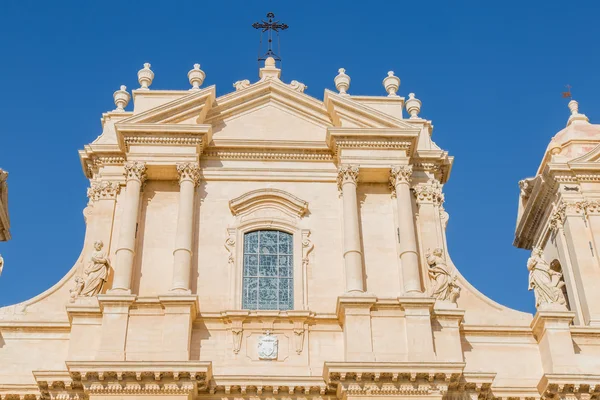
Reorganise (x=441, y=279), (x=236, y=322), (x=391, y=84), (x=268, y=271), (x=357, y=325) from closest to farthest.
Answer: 1. (x=357, y=325)
2. (x=236, y=322)
3. (x=441, y=279)
4. (x=268, y=271)
5. (x=391, y=84)

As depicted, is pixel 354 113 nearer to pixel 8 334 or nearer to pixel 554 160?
pixel 554 160

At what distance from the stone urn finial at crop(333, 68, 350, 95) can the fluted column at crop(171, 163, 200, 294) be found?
4.60 m

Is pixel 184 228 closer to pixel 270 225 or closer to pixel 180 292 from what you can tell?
pixel 180 292

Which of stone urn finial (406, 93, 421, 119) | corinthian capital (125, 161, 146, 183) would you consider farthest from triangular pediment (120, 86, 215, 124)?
stone urn finial (406, 93, 421, 119)

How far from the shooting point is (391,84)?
2464 centimetres

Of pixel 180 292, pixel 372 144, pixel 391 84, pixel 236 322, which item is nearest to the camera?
pixel 180 292

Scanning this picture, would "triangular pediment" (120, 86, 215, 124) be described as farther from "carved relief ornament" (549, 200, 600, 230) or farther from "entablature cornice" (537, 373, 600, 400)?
"entablature cornice" (537, 373, 600, 400)

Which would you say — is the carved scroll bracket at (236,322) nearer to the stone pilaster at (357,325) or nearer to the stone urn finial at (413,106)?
the stone pilaster at (357,325)

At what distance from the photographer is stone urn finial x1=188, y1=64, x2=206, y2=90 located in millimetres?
24125

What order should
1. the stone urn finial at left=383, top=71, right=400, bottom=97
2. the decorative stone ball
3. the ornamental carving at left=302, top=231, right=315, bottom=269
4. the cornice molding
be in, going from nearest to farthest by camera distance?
1. the ornamental carving at left=302, top=231, right=315, bottom=269
2. the cornice molding
3. the stone urn finial at left=383, top=71, right=400, bottom=97
4. the decorative stone ball

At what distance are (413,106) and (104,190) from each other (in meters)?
8.15

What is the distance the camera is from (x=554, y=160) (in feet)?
81.7

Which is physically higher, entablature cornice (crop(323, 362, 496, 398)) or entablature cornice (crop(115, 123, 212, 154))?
entablature cornice (crop(115, 123, 212, 154))

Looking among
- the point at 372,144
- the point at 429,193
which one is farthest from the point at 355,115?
the point at 429,193
